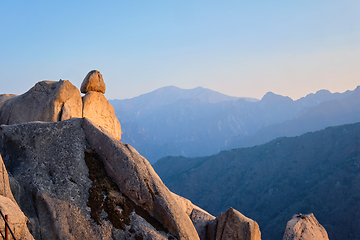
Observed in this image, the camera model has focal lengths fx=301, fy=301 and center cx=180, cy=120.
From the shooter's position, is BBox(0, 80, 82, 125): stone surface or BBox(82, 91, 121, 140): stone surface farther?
BBox(82, 91, 121, 140): stone surface

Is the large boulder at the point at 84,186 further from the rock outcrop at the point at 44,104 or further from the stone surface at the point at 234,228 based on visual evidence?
the rock outcrop at the point at 44,104

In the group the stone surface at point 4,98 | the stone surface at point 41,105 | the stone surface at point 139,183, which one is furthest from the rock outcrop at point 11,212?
the stone surface at point 4,98

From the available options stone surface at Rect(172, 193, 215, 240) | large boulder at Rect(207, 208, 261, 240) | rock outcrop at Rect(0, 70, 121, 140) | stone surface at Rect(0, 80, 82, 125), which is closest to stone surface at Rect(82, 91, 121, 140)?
Answer: rock outcrop at Rect(0, 70, 121, 140)

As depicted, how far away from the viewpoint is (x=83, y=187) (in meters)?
11.6

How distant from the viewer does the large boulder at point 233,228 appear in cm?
2128

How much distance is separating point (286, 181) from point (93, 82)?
133 m

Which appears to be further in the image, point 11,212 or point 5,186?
point 5,186

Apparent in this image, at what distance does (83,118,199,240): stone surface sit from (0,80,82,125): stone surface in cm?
1119

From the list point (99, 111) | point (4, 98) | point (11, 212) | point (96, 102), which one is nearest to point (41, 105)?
point (4, 98)

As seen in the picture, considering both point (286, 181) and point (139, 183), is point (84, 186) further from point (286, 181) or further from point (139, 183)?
point (286, 181)

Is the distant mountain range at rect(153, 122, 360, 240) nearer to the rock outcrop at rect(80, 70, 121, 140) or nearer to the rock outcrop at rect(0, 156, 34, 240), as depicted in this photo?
the rock outcrop at rect(80, 70, 121, 140)

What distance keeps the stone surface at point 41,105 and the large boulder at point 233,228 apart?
14.0 meters

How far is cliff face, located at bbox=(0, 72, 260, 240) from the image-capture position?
10.7 meters

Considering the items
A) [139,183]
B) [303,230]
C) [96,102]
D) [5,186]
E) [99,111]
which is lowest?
[303,230]
